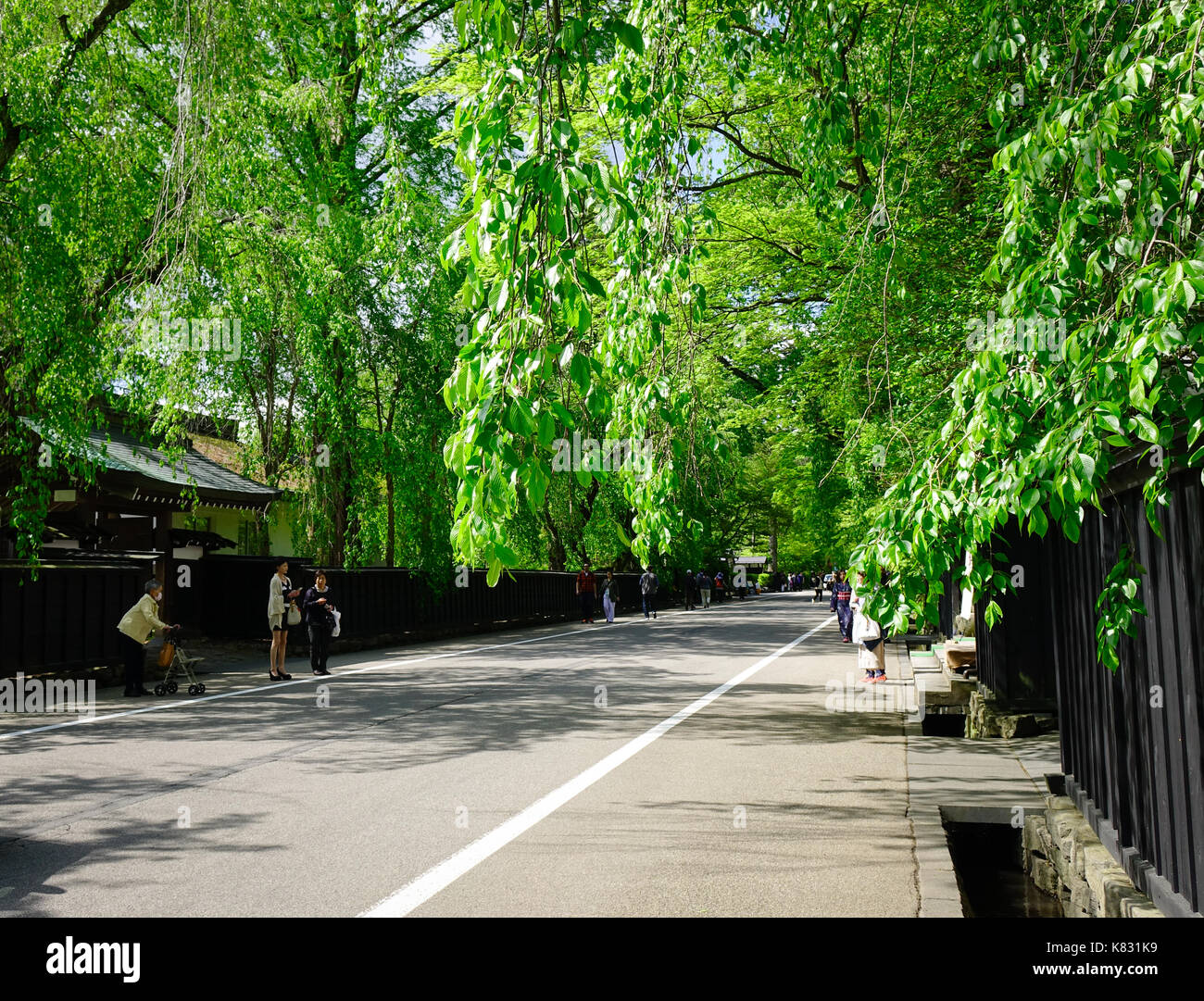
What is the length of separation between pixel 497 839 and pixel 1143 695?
3650 millimetres

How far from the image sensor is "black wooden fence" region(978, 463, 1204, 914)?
3.71 metres

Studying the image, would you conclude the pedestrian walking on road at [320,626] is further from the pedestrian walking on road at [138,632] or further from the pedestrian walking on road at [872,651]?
the pedestrian walking on road at [872,651]

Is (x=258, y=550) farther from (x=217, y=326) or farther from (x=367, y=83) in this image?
(x=367, y=83)

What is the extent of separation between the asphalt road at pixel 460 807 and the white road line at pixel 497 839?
0.08 ft

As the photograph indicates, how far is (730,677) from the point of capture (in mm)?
16062

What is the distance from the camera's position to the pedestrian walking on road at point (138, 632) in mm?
13469

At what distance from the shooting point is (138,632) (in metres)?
13.5

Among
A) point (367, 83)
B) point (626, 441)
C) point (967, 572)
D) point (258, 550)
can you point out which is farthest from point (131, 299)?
point (258, 550)

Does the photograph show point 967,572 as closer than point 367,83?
Yes

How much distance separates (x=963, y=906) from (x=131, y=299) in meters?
11.1

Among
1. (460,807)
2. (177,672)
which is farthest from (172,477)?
(460,807)

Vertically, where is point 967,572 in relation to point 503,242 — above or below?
below

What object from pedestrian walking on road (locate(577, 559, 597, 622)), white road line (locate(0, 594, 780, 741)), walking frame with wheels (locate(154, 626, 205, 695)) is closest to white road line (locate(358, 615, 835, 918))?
white road line (locate(0, 594, 780, 741))

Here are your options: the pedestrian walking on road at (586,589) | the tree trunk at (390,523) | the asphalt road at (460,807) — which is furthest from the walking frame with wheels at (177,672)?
the pedestrian walking on road at (586,589)
